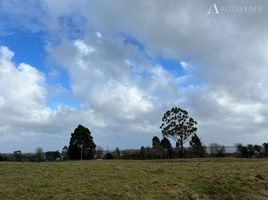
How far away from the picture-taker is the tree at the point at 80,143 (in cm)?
7562

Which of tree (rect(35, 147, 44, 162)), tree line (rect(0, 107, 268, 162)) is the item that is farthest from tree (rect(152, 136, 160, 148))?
tree (rect(35, 147, 44, 162))

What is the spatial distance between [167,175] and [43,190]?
9.42m

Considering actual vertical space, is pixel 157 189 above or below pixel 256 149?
below

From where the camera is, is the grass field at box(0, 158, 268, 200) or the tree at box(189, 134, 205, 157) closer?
the grass field at box(0, 158, 268, 200)

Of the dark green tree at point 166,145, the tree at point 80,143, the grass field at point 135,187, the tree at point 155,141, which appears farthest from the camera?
the tree at point 155,141

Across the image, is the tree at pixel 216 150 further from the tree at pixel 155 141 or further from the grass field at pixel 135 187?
the grass field at pixel 135 187

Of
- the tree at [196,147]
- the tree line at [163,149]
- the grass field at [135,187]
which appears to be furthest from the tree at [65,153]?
the grass field at [135,187]

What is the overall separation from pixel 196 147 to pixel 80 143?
26409 mm

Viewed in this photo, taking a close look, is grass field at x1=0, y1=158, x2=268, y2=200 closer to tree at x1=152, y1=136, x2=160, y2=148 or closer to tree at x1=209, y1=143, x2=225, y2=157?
tree at x1=209, y1=143, x2=225, y2=157

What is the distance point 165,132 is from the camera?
87.4m

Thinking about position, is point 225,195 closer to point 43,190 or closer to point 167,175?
point 167,175

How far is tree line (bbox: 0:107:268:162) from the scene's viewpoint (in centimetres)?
7606

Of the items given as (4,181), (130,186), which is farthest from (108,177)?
(4,181)

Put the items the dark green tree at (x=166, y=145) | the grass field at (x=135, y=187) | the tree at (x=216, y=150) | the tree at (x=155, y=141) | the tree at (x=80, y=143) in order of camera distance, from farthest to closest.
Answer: the tree at (x=155, y=141)
the dark green tree at (x=166, y=145)
the tree at (x=216, y=150)
the tree at (x=80, y=143)
the grass field at (x=135, y=187)
